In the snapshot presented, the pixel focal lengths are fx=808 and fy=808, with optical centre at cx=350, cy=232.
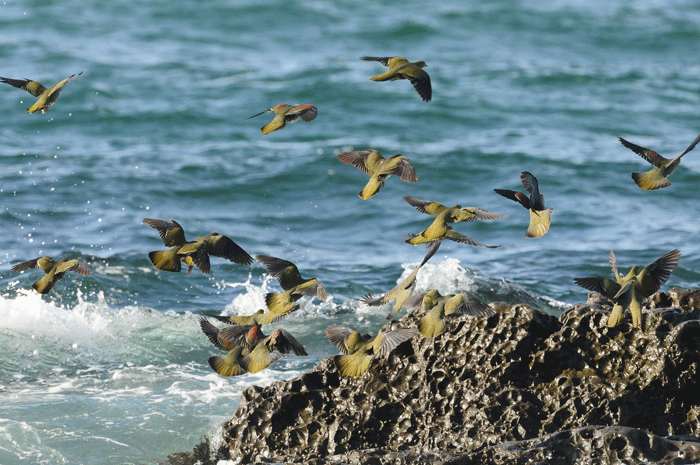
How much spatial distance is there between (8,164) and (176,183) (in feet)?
7.54

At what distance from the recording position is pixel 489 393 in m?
3.66

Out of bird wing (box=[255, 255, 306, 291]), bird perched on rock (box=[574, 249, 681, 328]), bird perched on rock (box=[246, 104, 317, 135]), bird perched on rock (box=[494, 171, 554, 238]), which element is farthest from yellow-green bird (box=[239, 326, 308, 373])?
bird perched on rock (box=[574, 249, 681, 328])

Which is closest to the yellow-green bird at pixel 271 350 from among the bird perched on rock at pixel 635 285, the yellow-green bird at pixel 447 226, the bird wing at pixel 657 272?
the yellow-green bird at pixel 447 226

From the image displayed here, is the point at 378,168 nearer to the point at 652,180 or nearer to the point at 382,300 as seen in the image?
the point at 382,300

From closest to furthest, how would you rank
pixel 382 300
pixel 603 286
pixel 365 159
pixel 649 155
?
pixel 649 155 < pixel 603 286 < pixel 365 159 < pixel 382 300

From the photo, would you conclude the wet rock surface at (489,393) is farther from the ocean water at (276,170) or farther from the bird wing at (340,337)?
the ocean water at (276,170)

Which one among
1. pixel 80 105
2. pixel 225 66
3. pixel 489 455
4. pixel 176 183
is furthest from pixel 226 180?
pixel 489 455

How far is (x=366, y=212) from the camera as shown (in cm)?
991

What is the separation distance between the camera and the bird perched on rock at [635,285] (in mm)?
3428

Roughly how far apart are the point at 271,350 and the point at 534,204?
1.32 m

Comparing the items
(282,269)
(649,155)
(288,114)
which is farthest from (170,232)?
(649,155)

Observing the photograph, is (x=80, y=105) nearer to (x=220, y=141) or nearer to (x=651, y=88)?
(x=220, y=141)

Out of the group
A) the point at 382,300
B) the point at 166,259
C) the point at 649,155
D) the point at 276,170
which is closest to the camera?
the point at 166,259

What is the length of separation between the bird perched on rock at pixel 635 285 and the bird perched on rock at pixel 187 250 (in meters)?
1.53
